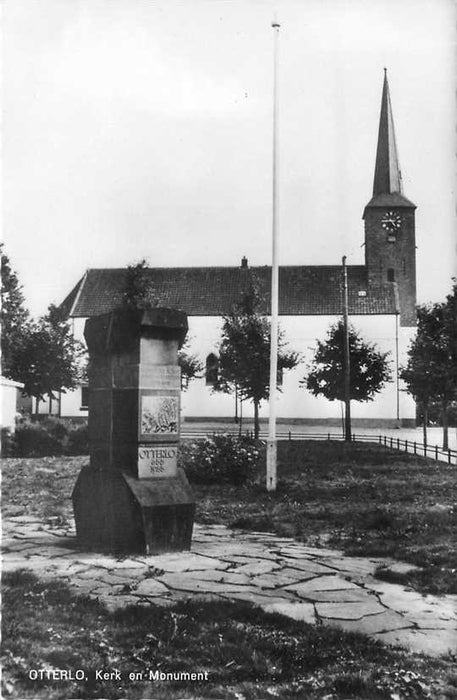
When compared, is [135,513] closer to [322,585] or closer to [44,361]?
[322,585]

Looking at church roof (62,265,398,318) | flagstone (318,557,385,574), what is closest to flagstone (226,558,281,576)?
flagstone (318,557,385,574)

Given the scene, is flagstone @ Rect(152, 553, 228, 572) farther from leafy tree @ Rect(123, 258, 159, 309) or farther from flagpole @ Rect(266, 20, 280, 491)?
leafy tree @ Rect(123, 258, 159, 309)

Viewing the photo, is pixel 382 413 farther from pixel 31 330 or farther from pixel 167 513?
pixel 167 513

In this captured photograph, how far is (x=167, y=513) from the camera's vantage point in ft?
22.1

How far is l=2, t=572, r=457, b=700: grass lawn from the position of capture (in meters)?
3.64

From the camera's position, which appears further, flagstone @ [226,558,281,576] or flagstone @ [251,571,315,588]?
flagstone @ [226,558,281,576]

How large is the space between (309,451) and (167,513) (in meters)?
16.4

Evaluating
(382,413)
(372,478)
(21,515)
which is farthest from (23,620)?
(382,413)

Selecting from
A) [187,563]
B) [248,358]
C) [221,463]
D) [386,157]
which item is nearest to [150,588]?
[187,563]

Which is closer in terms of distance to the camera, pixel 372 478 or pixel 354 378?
pixel 372 478

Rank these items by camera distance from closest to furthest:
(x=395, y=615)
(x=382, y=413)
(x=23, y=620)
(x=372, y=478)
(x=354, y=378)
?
1. (x=23, y=620)
2. (x=395, y=615)
3. (x=372, y=478)
4. (x=354, y=378)
5. (x=382, y=413)

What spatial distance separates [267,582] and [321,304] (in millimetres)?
44166

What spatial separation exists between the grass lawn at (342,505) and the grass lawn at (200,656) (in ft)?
6.18

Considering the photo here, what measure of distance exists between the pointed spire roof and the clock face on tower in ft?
2.77
